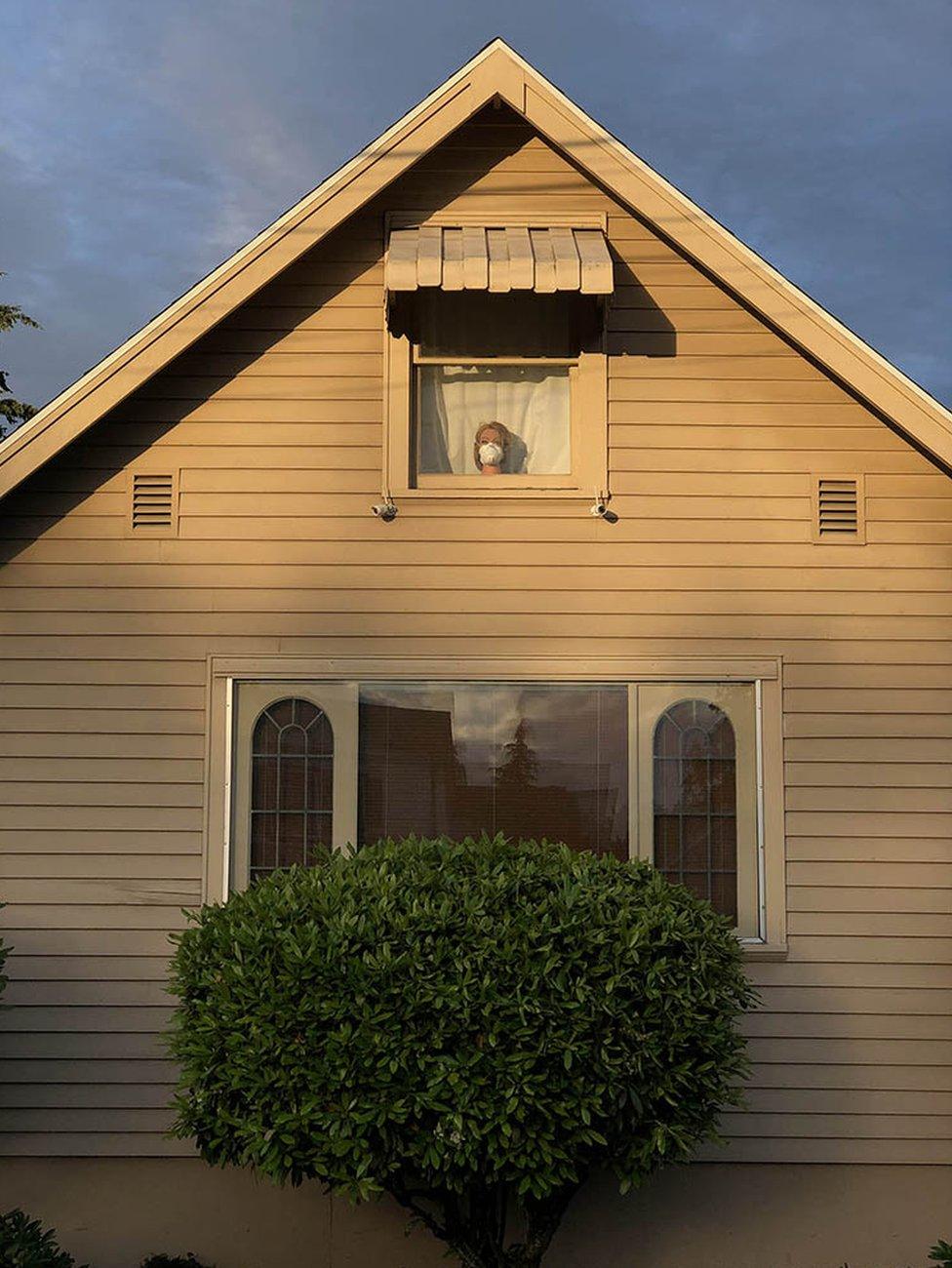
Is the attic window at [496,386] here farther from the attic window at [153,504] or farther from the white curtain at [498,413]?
the attic window at [153,504]

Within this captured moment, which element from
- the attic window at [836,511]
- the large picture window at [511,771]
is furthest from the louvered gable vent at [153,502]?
the attic window at [836,511]

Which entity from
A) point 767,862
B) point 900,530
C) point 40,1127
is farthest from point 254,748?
point 900,530

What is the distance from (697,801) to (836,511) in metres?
1.63

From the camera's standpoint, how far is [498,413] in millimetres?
7734

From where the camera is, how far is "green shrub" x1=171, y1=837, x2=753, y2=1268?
5.98 m

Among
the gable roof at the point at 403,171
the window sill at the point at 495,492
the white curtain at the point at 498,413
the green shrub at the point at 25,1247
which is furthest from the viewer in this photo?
the white curtain at the point at 498,413

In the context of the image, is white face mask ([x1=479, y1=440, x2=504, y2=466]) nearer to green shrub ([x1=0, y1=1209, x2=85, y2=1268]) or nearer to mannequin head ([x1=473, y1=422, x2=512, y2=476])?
mannequin head ([x1=473, y1=422, x2=512, y2=476])

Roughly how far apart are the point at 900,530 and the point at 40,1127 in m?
5.15

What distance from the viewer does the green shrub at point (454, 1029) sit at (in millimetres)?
5984

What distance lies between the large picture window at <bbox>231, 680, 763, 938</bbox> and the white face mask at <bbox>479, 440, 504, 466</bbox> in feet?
3.72

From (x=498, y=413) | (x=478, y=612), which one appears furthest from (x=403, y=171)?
(x=478, y=612)

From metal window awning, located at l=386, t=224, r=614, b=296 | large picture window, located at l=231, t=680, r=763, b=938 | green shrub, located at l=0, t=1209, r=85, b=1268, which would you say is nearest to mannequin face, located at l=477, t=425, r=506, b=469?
metal window awning, located at l=386, t=224, r=614, b=296

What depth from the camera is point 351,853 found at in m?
6.73

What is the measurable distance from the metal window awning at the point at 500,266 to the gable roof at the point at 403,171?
0.34 meters
